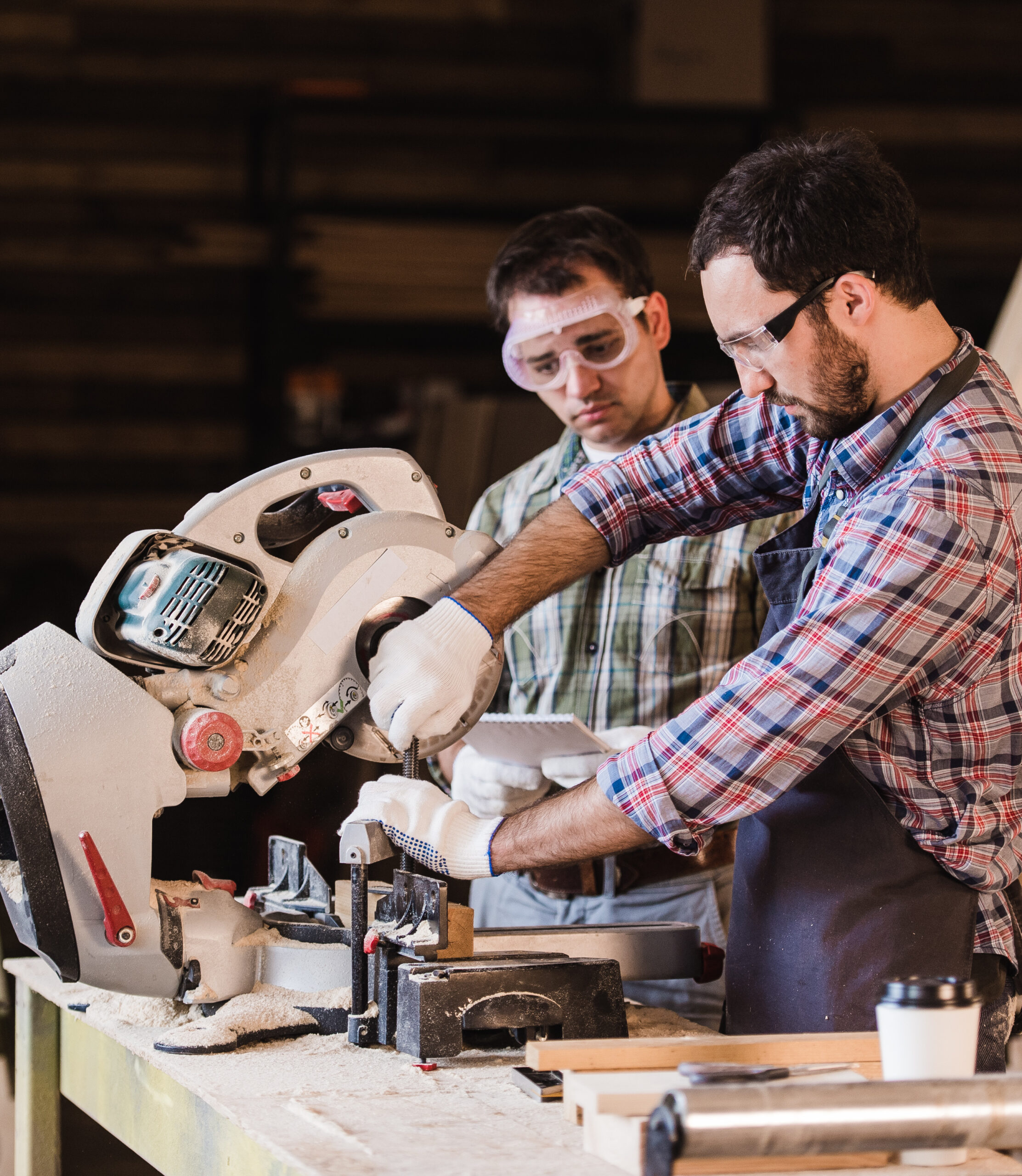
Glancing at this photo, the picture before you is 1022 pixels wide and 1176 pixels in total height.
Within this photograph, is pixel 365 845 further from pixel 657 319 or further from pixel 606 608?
pixel 657 319

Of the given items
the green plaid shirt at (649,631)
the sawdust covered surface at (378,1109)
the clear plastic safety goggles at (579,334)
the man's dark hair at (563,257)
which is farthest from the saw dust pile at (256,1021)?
the man's dark hair at (563,257)

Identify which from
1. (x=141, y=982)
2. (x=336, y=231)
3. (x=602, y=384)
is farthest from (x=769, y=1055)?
(x=336, y=231)

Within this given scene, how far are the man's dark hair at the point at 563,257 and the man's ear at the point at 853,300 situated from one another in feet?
3.20

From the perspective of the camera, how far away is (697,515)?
2.06 m

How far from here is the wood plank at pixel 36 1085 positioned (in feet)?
7.04

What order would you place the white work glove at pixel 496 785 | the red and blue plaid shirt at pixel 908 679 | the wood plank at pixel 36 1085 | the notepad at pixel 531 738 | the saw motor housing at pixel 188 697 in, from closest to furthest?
the red and blue plaid shirt at pixel 908 679 < the saw motor housing at pixel 188 697 < the notepad at pixel 531 738 < the wood plank at pixel 36 1085 < the white work glove at pixel 496 785

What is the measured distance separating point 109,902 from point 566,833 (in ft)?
1.75

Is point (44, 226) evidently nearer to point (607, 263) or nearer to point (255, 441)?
point (255, 441)

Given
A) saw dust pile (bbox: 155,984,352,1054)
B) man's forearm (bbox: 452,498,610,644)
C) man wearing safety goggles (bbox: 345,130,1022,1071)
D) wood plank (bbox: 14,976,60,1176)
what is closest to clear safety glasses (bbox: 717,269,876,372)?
man wearing safety goggles (bbox: 345,130,1022,1071)

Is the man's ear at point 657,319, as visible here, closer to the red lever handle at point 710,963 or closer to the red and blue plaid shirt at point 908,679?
the red and blue plaid shirt at point 908,679

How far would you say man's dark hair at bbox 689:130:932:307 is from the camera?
5.38 ft

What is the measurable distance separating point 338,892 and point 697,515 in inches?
29.9

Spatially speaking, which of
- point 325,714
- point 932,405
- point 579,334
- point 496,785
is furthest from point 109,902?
point 579,334

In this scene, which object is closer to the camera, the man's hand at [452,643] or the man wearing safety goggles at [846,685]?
the man wearing safety goggles at [846,685]
